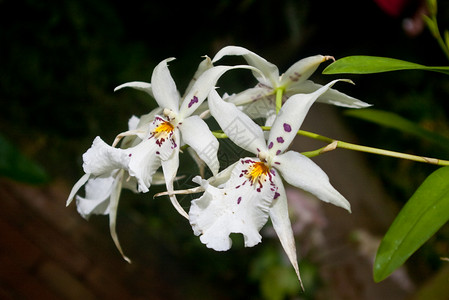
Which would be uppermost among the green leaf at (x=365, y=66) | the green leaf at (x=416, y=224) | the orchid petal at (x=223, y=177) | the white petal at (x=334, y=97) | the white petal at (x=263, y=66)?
the white petal at (x=263, y=66)

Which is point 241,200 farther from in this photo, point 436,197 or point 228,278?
point 228,278

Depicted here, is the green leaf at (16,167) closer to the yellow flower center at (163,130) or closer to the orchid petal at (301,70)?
the yellow flower center at (163,130)

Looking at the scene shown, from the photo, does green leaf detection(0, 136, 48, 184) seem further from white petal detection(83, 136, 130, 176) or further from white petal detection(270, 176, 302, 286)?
white petal detection(270, 176, 302, 286)

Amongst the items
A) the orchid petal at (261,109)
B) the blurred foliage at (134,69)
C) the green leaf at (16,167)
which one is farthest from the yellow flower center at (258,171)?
the blurred foliage at (134,69)

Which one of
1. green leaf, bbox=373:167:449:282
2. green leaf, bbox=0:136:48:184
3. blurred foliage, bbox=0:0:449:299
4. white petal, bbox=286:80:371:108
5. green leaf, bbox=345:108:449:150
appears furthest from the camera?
blurred foliage, bbox=0:0:449:299

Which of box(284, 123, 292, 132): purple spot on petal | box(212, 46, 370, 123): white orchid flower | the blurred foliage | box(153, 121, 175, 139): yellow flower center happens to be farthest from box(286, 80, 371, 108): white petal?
the blurred foliage

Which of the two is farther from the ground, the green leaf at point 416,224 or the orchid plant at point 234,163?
the orchid plant at point 234,163

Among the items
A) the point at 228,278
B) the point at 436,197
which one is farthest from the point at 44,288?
the point at 436,197
